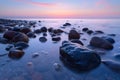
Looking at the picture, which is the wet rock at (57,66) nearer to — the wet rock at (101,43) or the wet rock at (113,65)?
the wet rock at (113,65)

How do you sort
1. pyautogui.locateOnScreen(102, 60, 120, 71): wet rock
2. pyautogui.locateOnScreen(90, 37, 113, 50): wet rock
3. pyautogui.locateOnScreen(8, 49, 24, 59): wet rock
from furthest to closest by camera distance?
pyautogui.locateOnScreen(90, 37, 113, 50): wet rock < pyautogui.locateOnScreen(8, 49, 24, 59): wet rock < pyautogui.locateOnScreen(102, 60, 120, 71): wet rock

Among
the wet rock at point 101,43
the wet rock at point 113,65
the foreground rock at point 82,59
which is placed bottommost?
the wet rock at point 101,43

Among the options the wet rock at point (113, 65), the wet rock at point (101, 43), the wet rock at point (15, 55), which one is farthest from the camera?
the wet rock at point (101, 43)

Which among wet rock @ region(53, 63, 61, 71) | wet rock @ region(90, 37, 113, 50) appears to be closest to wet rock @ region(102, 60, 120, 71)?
wet rock @ region(53, 63, 61, 71)

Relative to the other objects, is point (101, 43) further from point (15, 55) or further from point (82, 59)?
Answer: point (15, 55)

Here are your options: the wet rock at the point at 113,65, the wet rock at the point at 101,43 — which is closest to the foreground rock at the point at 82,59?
the wet rock at the point at 113,65

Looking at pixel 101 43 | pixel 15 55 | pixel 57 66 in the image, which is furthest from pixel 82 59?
pixel 101 43

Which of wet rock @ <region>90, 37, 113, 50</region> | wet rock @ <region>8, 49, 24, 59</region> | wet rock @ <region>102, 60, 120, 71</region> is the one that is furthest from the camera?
wet rock @ <region>90, 37, 113, 50</region>

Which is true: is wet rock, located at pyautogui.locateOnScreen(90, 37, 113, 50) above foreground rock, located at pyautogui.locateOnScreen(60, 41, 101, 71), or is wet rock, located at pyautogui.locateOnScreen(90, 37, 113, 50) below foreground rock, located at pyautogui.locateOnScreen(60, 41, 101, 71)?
below

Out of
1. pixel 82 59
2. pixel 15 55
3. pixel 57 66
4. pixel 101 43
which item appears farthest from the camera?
pixel 101 43

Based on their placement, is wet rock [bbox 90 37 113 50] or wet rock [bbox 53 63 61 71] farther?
wet rock [bbox 90 37 113 50]

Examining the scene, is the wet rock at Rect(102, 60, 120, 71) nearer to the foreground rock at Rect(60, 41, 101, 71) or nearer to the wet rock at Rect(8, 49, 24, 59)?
the foreground rock at Rect(60, 41, 101, 71)

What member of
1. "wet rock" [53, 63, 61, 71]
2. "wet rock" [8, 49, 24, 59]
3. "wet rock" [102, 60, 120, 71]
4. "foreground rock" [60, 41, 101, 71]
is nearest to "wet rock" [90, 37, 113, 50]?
"wet rock" [102, 60, 120, 71]

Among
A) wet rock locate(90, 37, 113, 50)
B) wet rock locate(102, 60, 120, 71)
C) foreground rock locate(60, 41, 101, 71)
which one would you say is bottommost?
wet rock locate(90, 37, 113, 50)
